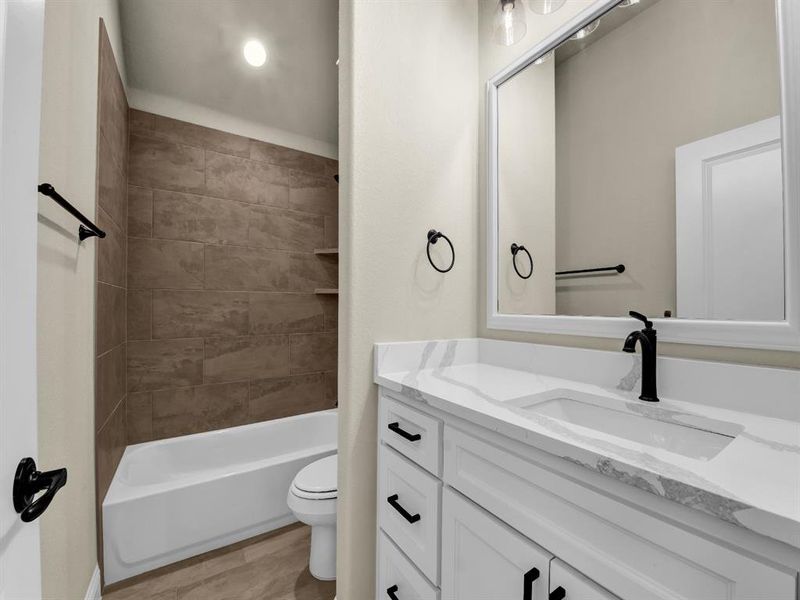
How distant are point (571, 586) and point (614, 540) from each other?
0.42 feet

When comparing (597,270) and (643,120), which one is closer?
(643,120)

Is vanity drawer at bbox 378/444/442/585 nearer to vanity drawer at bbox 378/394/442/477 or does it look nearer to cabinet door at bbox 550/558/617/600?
vanity drawer at bbox 378/394/442/477

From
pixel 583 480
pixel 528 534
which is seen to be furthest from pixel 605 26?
pixel 528 534

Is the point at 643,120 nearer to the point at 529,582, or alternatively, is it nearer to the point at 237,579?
the point at 529,582

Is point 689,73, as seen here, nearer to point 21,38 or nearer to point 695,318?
point 695,318

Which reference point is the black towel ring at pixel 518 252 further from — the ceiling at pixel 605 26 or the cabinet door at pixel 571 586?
the cabinet door at pixel 571 586

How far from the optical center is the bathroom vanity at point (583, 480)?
45 centimetres

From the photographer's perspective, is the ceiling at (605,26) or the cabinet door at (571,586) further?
the ceiling at (605,26)

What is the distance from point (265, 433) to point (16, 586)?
2.10 meters

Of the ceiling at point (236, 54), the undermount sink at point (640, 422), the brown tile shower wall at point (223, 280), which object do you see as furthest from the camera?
the brown tile shower wall at point (223, 280)

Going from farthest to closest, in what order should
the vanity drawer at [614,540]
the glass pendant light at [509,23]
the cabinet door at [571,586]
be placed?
the glass pendant light at [509,23] → the cabinet door at [571,586] → the vanity drawer at [614,540]

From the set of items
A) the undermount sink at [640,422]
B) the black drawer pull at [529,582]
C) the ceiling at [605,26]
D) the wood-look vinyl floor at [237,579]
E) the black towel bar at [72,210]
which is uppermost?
the ceiling at [605,26]

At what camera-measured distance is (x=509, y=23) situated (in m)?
1.28

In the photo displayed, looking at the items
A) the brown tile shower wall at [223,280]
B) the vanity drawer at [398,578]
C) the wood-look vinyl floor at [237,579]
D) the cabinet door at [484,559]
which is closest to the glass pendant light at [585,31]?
the cabinet door at [484,559]
